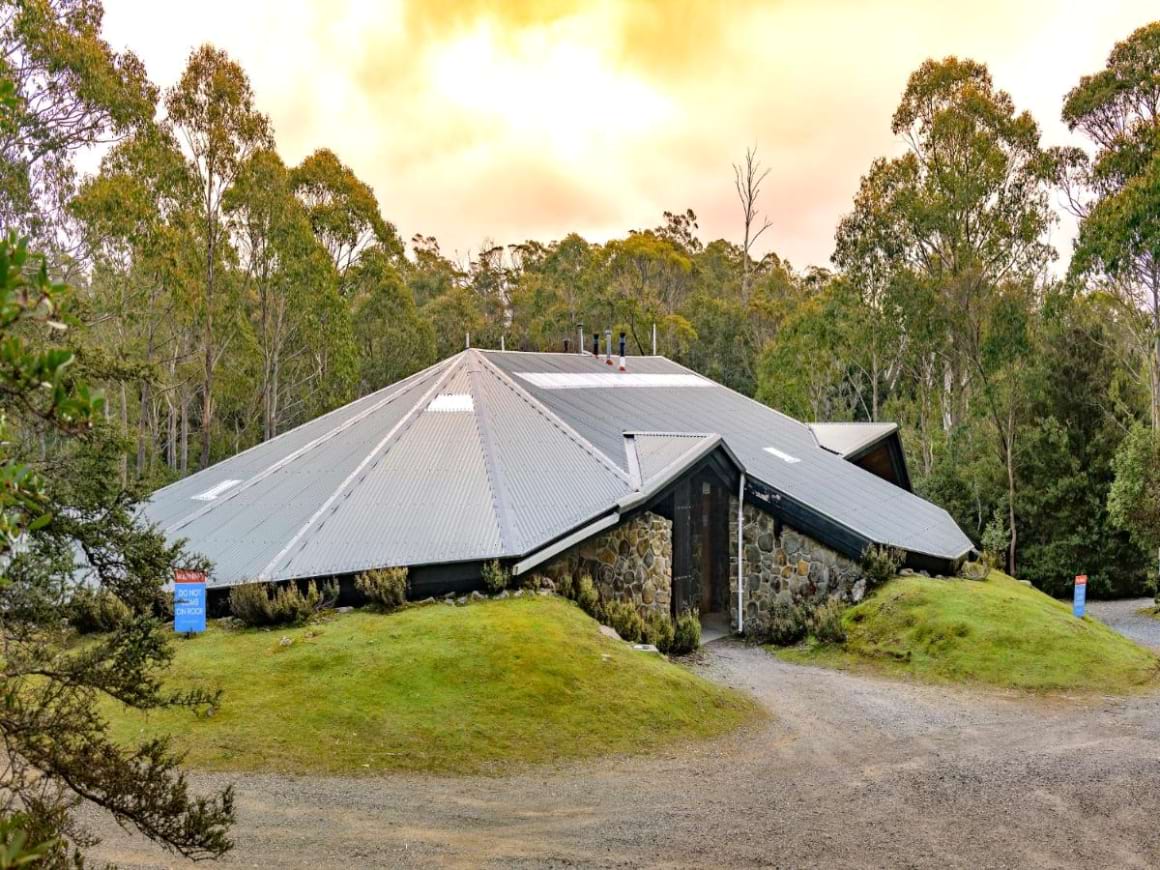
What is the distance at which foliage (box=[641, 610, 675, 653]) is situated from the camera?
16344 mm

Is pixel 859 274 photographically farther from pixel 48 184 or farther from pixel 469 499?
pixel 48 184

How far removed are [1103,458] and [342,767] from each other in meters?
31.8

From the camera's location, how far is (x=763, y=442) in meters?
25.4

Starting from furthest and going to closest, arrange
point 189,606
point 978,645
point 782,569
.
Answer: point 782,569 < point 978,645 < point 189,606

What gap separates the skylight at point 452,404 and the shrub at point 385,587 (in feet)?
21.6

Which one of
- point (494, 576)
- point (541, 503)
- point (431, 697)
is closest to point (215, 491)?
point (541, 503)

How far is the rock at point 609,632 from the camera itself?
14.6 meters

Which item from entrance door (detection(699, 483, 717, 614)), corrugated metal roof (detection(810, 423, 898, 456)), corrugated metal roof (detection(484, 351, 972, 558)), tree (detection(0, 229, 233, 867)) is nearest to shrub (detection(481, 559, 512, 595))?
corrugated metal roof (detection(484, 351, 972, 558))

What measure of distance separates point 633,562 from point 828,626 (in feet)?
13.2

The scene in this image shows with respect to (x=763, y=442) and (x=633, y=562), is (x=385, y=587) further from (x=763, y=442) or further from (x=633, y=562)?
(x=763, y=442)

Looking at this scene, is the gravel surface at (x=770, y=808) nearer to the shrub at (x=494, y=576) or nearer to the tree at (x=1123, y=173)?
the shrub at (x=494, y=576)

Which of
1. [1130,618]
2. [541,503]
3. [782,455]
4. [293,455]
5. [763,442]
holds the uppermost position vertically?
[763,442]

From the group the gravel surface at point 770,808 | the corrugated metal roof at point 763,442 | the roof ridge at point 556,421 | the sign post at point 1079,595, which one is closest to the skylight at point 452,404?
the roof ridge at point 556,421

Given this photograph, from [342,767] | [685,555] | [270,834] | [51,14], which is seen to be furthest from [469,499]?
[51,14]
